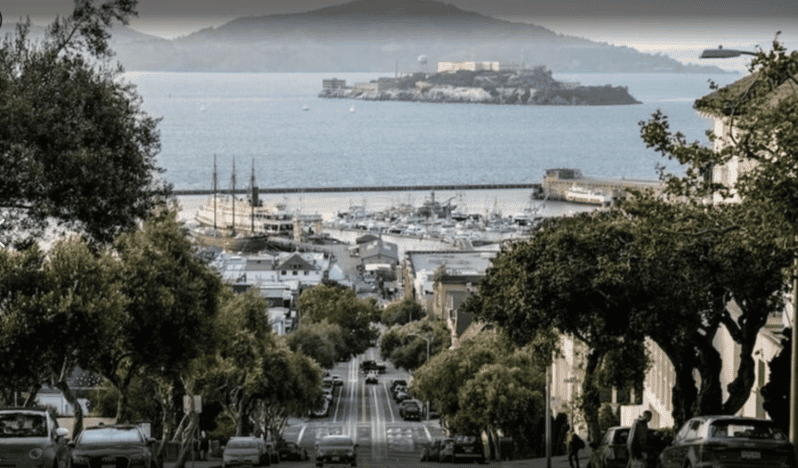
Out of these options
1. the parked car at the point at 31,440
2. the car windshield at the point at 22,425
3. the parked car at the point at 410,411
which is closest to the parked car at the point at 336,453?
the parked car at the point at 31,440

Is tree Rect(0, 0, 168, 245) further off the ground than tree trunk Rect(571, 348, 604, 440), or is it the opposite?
tree Rect(0, 0, 168, 245)

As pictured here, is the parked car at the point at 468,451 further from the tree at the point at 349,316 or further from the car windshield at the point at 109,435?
the tree at the point at 349,316

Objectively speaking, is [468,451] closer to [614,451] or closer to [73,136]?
[614,451]

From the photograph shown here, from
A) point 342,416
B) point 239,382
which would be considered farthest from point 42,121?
point 342,416

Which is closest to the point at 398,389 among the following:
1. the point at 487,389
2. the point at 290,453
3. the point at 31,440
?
the point at 487,389

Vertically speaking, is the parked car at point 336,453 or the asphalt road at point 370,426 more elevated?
A: the parked car at point 336,453

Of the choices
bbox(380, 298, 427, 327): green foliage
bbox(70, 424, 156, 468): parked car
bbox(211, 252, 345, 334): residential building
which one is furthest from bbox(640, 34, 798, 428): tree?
bbox(211, 252, 345, 334): residential building

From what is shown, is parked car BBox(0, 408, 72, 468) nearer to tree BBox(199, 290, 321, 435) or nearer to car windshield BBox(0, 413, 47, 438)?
car windshield BBox(0, 413, 47, 438)

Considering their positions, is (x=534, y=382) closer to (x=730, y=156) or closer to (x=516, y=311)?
(x=516, y=311)
